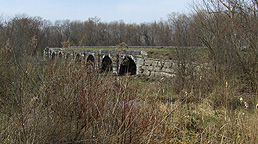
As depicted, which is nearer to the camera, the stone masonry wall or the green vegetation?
the green vegetation

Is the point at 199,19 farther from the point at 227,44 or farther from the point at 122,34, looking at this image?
the point at 122,34

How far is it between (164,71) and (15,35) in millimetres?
7294

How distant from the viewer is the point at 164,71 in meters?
11.8

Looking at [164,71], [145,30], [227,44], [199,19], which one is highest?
[145,30]

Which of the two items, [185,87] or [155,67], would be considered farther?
[155,67]

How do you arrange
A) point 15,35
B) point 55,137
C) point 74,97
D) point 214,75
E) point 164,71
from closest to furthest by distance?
point 55,137 → point 74,97 → point 214,75 → point 15,35 → point 164,71

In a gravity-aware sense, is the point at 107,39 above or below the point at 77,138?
above

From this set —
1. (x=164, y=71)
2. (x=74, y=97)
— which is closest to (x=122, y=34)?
(x=164, y=71)

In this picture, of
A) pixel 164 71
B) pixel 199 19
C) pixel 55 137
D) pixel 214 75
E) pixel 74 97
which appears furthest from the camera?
pixel 164 71

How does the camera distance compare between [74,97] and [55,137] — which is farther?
[74,97]

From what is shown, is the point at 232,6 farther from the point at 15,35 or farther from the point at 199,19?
the point at 15,35

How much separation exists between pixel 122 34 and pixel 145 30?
5.00m

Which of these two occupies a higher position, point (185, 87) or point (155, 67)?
point (155, 67)

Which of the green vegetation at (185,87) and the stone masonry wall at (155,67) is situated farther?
the stone masonry wall at (155,67)
